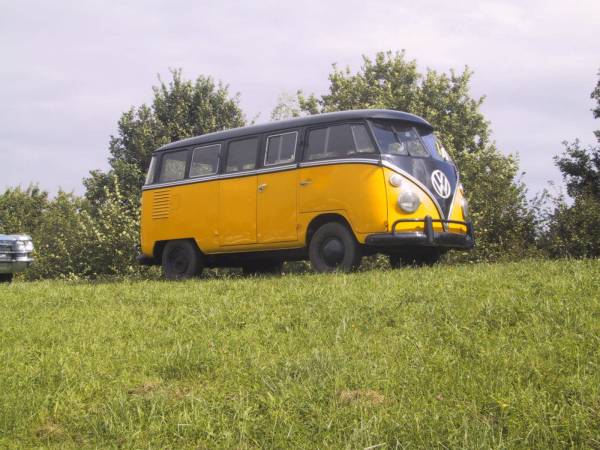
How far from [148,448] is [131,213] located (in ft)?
82.3

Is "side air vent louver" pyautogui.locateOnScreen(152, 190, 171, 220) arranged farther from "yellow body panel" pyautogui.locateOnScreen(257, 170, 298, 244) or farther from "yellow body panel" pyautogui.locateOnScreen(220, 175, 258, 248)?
"yellow body panel" pyautogui.locateOnScreen(257, 170, 298, 244)

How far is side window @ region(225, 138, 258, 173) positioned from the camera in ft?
43.0

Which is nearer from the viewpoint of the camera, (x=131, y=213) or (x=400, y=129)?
(x=400, y=129)

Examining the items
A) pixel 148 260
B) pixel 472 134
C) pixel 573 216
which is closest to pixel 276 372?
pixel 148 260

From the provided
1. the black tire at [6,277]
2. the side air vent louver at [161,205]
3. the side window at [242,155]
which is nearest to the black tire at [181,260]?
the side air vent louver at [161,205]

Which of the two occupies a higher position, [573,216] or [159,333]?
[573,216]

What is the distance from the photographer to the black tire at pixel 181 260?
14047 millimetres

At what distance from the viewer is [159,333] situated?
281 inches

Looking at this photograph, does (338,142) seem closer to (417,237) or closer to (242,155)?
(417,237)

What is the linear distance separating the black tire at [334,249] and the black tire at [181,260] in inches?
114

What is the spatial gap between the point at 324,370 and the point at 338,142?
269 inches

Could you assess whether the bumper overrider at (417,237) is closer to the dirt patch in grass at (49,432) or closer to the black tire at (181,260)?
the black tire at (181,260)

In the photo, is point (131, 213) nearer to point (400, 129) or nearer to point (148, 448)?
point (400, 129)

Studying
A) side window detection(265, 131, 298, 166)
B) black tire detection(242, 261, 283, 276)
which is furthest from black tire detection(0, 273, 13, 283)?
side window detection(265, 131, 298, 166)
